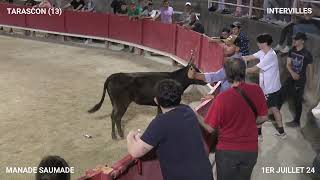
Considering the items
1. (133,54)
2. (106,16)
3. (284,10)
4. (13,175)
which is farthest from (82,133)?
(106,16)

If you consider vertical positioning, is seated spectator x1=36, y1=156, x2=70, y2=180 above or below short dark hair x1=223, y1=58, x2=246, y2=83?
below

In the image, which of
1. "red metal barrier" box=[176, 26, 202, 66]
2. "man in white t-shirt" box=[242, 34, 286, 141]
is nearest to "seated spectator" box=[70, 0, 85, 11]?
"red metal barrier" box=[176, 26, 202, 66]

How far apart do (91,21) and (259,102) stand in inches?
578

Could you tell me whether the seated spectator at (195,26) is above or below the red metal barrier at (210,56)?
above

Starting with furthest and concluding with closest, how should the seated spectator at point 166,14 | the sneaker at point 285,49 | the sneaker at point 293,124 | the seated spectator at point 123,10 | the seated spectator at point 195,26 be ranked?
the seated spectator at point 123,10, the seated spectator at point 166,14, the seated spectator at point 195,26, the sneaker at point 285,49, the sneaker at point 293,124

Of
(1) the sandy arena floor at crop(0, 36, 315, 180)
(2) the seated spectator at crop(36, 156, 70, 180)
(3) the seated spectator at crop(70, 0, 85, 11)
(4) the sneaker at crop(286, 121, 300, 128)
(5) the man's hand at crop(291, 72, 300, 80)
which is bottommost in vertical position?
(1) the sandy arena floor at crop(0, 36, 315, 180)

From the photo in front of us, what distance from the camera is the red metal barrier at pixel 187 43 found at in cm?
1234

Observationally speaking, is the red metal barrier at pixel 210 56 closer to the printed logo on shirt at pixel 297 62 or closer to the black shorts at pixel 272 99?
the printed logo on shirt at pixel 297 62

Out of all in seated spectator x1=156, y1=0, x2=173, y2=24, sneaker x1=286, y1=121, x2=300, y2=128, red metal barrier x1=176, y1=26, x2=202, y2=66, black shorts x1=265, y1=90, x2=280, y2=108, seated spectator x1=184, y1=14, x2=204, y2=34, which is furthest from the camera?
seated spectator x1=156, y1=0, x2=173, y2=24

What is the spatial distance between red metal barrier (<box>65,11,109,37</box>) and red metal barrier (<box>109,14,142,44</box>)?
12.1 inches

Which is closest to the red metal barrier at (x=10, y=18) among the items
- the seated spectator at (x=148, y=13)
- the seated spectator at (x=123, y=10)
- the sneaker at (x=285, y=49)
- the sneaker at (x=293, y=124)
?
the seated spectator at (x=123, y=10)

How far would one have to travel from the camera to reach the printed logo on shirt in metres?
7.46

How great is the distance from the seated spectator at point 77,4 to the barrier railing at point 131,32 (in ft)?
1.04

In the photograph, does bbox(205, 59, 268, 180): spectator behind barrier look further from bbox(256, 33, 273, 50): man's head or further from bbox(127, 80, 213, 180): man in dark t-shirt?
bbox(256, 33, 273, 50): man's head
